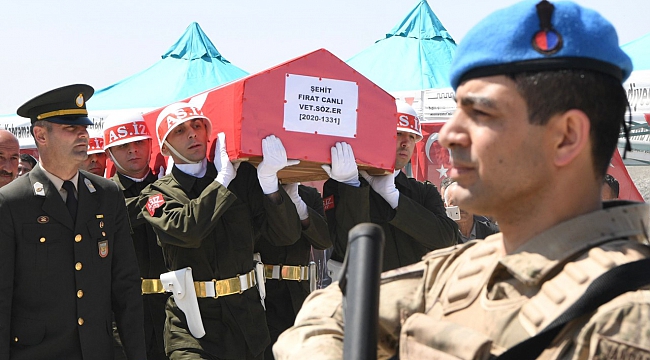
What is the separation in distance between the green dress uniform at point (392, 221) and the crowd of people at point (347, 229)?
0.01 metres

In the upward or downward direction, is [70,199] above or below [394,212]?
above

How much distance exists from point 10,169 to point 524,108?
21.4 feet

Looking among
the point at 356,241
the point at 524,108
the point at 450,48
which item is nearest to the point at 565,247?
the point at 524,108

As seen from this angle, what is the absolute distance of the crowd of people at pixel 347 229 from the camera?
167cm

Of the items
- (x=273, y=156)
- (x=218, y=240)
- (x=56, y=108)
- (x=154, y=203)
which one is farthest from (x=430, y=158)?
(x=56, y=108)

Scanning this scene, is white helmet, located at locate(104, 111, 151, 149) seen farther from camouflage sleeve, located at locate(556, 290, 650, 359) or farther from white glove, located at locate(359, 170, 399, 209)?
camouflage sleeve, located at locate(556, 290, 650, 359)

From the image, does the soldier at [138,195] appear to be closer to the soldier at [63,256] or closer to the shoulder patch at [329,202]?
the soldier at [63,256]

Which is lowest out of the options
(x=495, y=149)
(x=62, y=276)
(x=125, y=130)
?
(x=62, y=276)

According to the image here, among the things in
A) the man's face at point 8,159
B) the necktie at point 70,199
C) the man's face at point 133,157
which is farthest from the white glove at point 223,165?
the man's face at point 8,159

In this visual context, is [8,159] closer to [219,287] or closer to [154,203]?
[154,203]

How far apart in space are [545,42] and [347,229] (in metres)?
4.29

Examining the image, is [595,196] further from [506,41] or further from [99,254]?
[99,254]

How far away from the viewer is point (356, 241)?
170 cm

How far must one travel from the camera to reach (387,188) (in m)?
6.05
